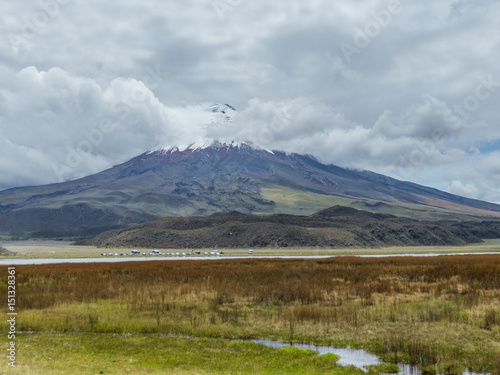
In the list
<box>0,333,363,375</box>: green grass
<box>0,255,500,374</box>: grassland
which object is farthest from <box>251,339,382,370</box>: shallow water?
<box>0,333,363,375</box>: green grass

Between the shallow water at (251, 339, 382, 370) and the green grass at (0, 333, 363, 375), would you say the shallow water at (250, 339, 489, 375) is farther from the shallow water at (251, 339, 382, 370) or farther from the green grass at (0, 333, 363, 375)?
the green grass at (0, 333, 363, 375)

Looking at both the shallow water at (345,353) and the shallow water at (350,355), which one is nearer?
the shallow water at (350,355)

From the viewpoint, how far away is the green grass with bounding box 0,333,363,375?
15.9m

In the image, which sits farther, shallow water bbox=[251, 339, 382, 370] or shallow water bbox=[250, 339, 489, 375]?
shallow water bbox=[251, 339, 382, 370]

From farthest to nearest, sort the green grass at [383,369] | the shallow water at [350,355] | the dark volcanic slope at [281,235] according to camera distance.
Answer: the dark volcanic slope at [281,235] → the shallow water at [350,355] → the green grass at [383,369]

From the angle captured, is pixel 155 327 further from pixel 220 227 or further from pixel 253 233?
pixel 220 227

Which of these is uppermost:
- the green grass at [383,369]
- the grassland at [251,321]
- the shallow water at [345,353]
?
the grassland at [251,321]

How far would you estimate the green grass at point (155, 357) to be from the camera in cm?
1594

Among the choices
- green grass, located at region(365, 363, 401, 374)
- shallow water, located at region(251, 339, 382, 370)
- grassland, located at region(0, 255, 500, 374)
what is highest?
grassland, located at region(0, 255, 500, 374)

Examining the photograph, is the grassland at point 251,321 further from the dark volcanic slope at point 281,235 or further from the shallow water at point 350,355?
the dark volcanic slope at point 281,235

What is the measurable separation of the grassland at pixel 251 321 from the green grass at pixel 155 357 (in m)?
0.05

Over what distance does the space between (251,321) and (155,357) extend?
7722 millimetres

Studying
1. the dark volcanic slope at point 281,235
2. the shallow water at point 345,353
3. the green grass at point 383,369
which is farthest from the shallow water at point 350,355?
the dark volcanic slope at point 281,235

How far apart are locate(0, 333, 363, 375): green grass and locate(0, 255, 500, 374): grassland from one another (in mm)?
46
